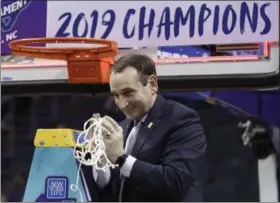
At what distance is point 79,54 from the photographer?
7.11 ft

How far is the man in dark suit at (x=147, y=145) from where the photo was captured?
1292 millimetres

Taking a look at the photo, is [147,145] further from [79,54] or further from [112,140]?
[79,54]

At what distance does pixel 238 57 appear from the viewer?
2205mm

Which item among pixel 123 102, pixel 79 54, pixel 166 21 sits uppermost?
pixel 166 21

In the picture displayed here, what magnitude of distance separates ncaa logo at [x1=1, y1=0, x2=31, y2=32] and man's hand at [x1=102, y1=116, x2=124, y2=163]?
1.18 meters

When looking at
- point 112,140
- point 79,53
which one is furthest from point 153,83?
point 79,53

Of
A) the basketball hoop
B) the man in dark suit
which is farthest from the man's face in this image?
the basketball hoop

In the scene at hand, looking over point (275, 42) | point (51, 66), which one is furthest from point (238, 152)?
point (51, 66)

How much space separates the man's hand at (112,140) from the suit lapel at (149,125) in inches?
2.2

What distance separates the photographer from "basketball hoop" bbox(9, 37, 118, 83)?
6.98 ft

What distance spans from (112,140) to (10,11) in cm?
126

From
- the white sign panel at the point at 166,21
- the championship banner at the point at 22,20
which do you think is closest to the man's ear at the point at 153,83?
the white sign panel at the point at 166,21

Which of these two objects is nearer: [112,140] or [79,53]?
[112,140]

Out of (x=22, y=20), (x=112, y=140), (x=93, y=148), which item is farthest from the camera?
(x=22, y=20)
